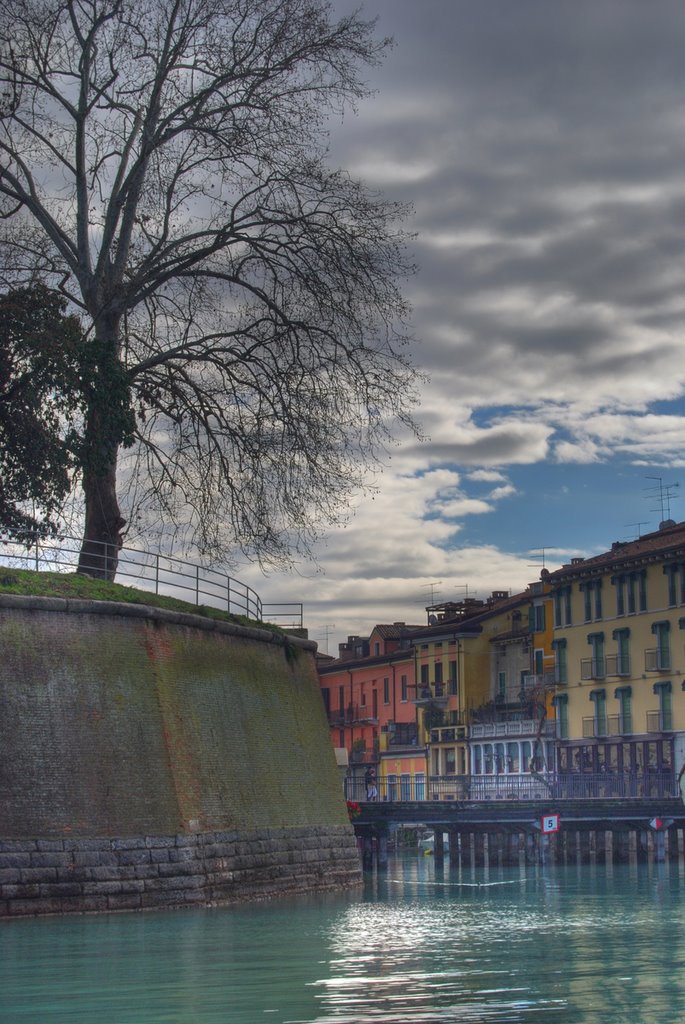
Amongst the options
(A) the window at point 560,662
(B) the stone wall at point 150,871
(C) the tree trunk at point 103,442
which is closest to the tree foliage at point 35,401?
(C) the tree trunk at point 103,442

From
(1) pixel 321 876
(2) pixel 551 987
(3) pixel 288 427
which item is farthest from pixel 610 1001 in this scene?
(3) pixel 288 427

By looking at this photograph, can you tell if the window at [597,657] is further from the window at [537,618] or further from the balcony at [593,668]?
the window at [537,618]

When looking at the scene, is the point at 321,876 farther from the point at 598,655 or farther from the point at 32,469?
the point at 598,655

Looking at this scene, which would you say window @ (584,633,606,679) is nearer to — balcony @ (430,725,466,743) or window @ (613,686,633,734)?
window @ (613,686,633,734)

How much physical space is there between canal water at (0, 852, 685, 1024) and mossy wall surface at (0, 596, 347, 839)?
2.01 m

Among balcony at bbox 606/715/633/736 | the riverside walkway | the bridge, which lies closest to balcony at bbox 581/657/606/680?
balcony at bbox 606/715/633/736

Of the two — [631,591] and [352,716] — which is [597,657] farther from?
[352,716]

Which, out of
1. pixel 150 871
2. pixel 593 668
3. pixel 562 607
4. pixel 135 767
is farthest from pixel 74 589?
pixel 562 607

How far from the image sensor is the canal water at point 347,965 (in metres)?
17.9

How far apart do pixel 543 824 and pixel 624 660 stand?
57.7 feet

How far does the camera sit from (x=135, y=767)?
30.9 m

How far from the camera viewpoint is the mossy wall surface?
29.2 m

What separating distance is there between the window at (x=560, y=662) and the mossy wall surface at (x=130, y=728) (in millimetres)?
47714

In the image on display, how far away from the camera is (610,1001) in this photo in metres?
18.5
